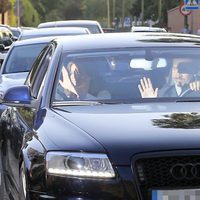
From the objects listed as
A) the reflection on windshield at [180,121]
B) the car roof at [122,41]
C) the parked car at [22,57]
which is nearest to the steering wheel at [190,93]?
the car roof at [122,41]

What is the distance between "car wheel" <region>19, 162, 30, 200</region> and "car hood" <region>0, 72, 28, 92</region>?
519cm

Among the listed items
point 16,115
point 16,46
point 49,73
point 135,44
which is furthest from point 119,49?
point 16,46

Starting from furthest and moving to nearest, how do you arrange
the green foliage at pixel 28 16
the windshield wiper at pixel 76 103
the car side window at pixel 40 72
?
the green foliage at pixel 28 16 < the car side window at pixel 40 72 < the windshield wiper at pixel 76 103

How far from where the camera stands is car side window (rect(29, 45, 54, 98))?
5352 mm

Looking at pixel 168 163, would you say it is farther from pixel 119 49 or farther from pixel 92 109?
pixel 119 49

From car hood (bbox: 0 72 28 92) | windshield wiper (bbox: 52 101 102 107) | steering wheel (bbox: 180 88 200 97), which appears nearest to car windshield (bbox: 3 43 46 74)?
car hood (bbox: 0 72 28 92)

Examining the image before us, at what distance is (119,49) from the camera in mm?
5332

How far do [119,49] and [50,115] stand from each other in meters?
1.12

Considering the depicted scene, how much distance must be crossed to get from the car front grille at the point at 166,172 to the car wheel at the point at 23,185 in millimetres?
775

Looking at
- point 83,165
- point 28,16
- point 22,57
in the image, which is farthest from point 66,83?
point 28,16

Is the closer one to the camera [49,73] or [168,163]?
[168,163]

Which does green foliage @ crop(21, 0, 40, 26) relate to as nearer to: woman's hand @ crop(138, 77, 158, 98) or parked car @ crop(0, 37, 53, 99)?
parked car @ crop(0, 37, 53, 99)

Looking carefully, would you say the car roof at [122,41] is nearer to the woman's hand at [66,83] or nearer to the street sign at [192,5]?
the woman's hand at [66,83]

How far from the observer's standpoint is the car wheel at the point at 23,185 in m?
4.10
